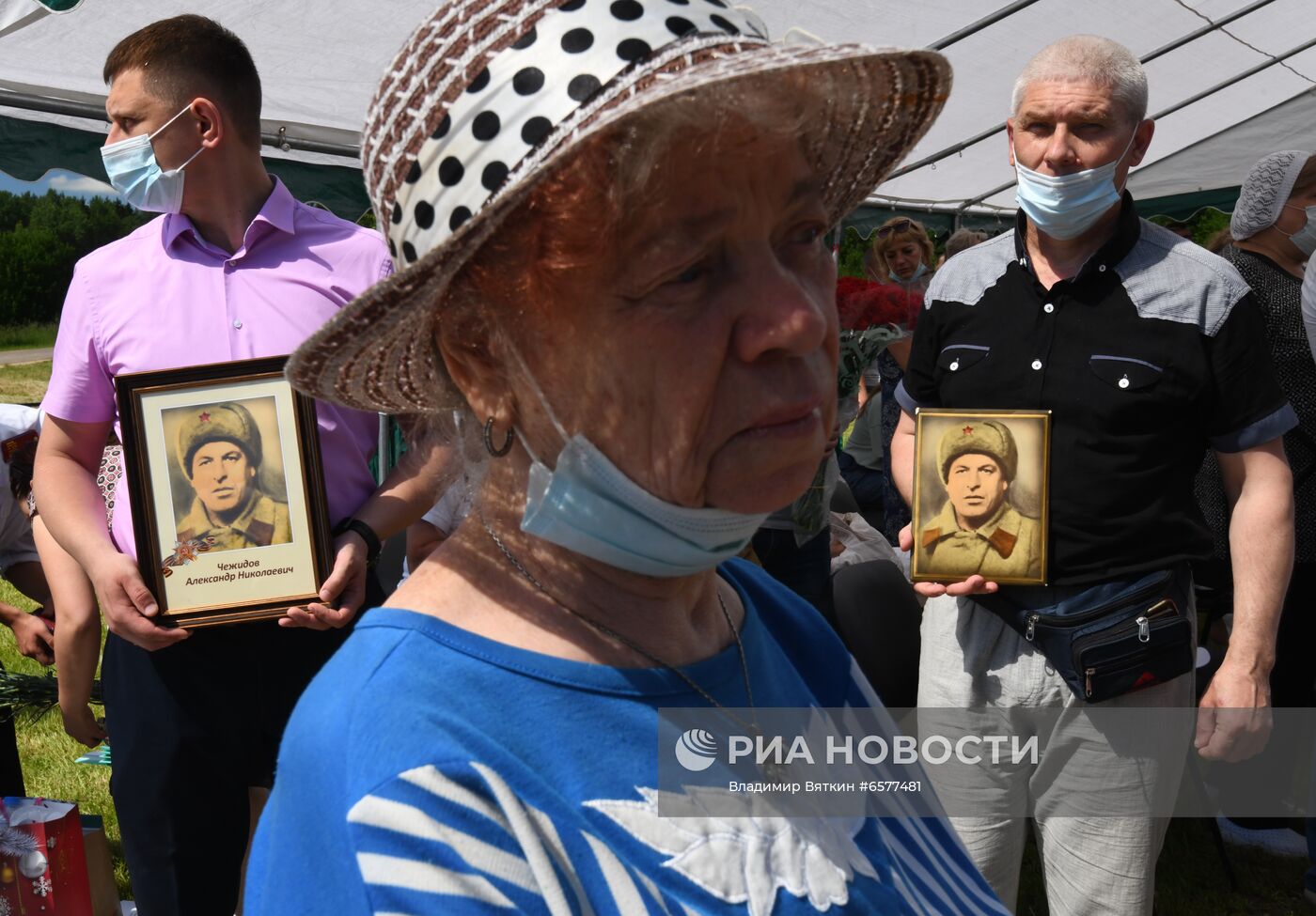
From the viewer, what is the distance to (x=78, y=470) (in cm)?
265

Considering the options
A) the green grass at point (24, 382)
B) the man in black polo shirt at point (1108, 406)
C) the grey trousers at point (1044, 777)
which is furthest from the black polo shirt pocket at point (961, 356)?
the green grass at point (24, 382)

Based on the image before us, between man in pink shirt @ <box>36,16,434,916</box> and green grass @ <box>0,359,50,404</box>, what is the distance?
484 inches

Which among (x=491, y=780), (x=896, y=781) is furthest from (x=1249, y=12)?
(x=491, y=780)

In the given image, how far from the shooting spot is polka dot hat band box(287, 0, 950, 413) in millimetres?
988

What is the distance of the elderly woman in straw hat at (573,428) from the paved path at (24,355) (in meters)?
24.2

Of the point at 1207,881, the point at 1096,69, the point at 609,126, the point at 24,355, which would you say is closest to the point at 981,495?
the point at 1096,69

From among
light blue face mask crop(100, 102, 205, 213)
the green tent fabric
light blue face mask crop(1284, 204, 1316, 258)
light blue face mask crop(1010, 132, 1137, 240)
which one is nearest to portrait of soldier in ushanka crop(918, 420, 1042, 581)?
light blue face mask crop(1010, 132, 1137, 240)

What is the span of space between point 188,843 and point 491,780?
79.5 inches

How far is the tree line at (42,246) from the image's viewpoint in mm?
24828

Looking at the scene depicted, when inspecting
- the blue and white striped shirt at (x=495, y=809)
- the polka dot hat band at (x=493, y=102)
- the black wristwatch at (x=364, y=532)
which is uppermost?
the polka dot hat band at (x=493, y=102)

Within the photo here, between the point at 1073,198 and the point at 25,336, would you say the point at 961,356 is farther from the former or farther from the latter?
the point at 25,336

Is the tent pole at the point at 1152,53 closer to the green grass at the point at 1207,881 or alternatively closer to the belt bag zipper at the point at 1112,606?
the green grass at the point at 1207,881

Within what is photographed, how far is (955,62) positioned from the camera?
7637 millimetres

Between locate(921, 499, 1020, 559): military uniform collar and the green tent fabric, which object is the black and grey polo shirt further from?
the green tent fabric
